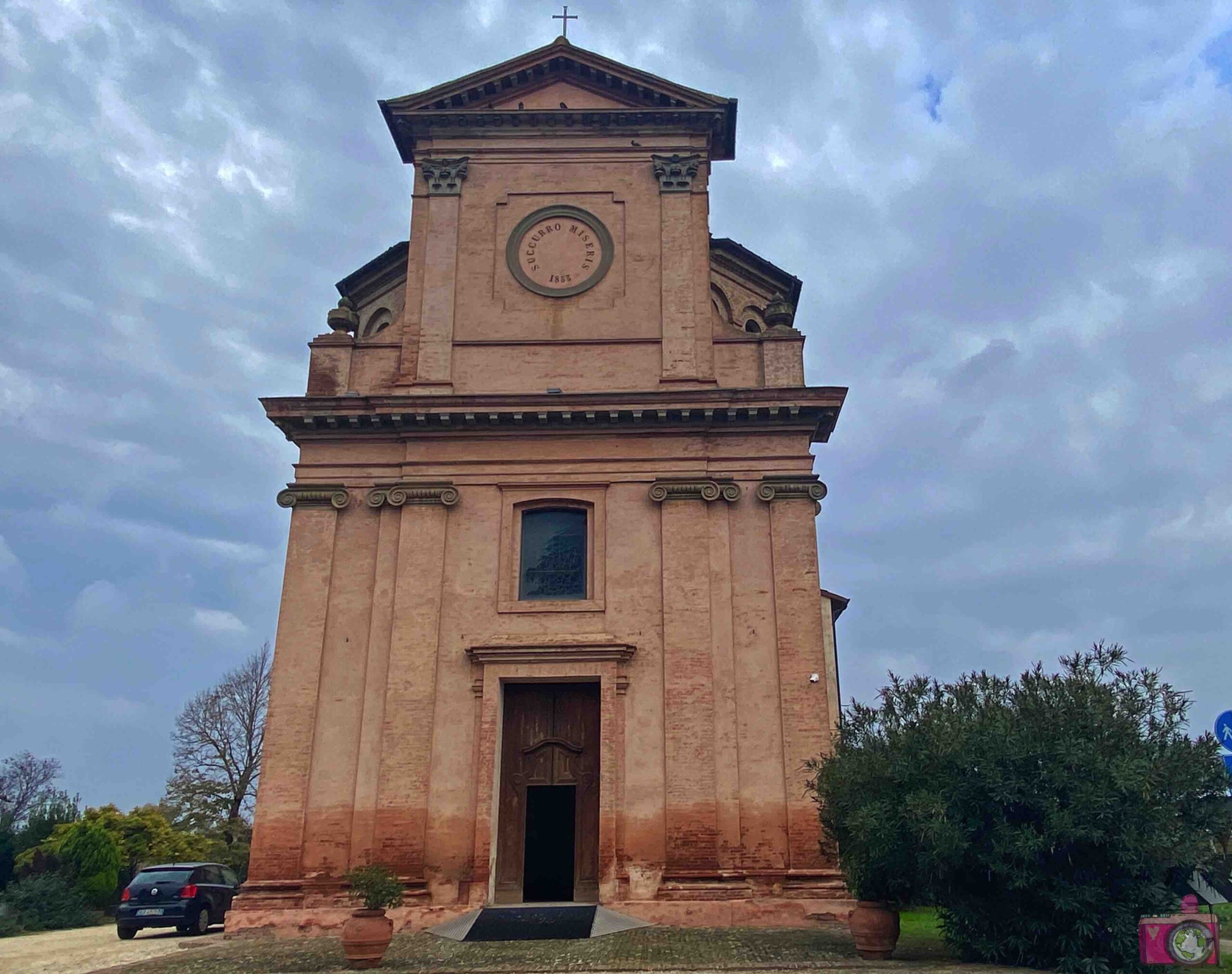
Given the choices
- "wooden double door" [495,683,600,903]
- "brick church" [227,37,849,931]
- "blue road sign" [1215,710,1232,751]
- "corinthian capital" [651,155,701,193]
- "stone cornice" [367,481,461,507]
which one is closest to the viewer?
"blue road sign" [1215,710,1232,751]

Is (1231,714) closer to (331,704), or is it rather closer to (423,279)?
(331,704)

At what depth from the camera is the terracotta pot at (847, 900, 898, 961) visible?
39.4 feet

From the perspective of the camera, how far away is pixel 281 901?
1561 cm

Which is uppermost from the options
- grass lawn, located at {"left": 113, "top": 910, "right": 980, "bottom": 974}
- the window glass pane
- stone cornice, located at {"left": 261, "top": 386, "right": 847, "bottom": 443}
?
stone cornice, located at {"left": 261, "top": 386, "right": 847, "bottom": 443}

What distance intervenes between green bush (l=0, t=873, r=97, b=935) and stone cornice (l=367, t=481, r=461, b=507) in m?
11.6

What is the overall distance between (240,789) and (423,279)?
1017 inches

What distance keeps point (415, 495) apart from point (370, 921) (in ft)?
25.5

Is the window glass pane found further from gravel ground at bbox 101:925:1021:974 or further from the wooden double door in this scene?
gravel ground at bbox 101:925:1021:974

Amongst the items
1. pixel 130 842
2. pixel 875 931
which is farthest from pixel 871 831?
pixel 130 842

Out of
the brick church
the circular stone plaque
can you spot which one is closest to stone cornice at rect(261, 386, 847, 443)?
the brick church

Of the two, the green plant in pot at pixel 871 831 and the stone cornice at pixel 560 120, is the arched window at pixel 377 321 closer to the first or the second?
the stone cornice at pixel 560 120

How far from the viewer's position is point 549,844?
1688cm

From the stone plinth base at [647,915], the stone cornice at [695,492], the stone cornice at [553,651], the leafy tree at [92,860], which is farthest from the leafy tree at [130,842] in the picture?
the stone cornice at [695,492]

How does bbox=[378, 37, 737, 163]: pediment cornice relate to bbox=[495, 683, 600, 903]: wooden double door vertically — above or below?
above
